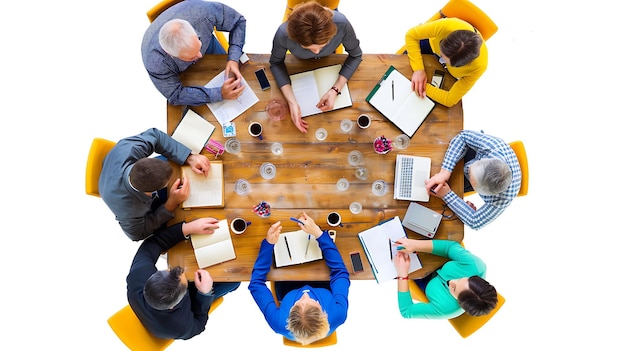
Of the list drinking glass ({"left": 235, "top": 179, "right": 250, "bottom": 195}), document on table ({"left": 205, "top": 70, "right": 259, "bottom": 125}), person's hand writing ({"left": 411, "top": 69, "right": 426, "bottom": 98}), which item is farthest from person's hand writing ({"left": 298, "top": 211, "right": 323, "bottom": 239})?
person's hand writing ({"left": 411, "top": 69, "right": 426, "bottom": 98})

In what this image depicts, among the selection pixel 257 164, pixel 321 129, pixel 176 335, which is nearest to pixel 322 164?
pixel 321 129

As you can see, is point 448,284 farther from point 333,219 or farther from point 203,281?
point 203,281

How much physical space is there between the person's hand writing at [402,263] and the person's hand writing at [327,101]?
906mm

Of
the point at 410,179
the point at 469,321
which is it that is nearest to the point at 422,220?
the point at 410,179

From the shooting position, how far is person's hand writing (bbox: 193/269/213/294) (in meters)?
2.38

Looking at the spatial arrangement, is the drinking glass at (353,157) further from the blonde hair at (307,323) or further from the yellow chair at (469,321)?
the yellow chair at (469,321)

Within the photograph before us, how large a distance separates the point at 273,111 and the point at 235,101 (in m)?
0.22

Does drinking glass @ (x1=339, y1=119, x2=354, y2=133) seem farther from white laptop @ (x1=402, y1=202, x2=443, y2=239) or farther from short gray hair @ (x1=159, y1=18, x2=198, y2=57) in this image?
short gray hair @ (x1=159, y1=18, x2=198, y2=57)

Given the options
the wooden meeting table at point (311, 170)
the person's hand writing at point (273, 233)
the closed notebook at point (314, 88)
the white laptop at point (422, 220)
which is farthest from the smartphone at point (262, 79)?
the white laptop at point (422, 220)

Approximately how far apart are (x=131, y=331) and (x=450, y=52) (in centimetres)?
221

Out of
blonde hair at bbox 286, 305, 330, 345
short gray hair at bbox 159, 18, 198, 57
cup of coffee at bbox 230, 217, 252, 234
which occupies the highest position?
short gray hair at bbox 159, 18, 198, 57

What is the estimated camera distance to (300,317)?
7.06ft

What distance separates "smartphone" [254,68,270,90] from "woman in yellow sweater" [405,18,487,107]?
2.72 feet

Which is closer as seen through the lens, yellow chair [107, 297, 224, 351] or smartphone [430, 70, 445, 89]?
yellow chair [107, 297, 224, 351]
